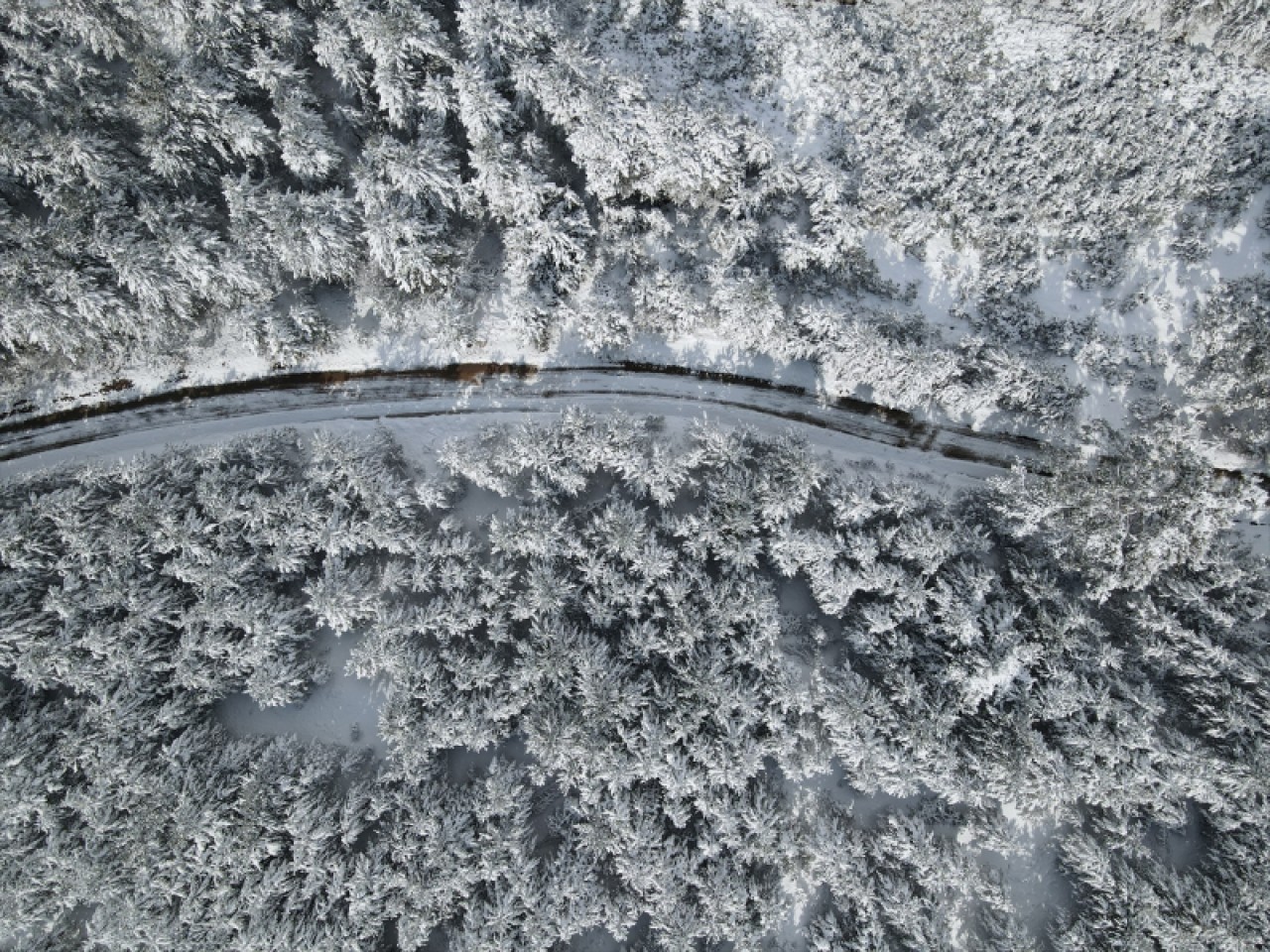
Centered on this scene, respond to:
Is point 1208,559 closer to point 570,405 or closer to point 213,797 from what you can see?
point 570,405

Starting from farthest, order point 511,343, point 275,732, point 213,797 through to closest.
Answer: point 511,343 < point 275,732 < point 213,797

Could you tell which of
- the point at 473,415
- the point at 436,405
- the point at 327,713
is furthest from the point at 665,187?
the point at 327,713

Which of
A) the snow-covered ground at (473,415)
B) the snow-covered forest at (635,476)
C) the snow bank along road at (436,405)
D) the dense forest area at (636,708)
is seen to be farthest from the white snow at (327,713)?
the snow bank along road at (436,405)

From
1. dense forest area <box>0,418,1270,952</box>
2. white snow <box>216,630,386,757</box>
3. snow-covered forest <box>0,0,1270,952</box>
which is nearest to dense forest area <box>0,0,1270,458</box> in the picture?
snow-covered forest <box>0,0,1270,952</box>

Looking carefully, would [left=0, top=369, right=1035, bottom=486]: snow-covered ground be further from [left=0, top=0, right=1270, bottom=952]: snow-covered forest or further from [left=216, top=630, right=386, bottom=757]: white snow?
[left=216, top=630, right=386, bottom=757]: white snow

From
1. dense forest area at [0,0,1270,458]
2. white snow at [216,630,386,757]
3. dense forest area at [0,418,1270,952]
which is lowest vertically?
white snow at [216,630,386,757]

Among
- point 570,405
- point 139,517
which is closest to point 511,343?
point 570,405
